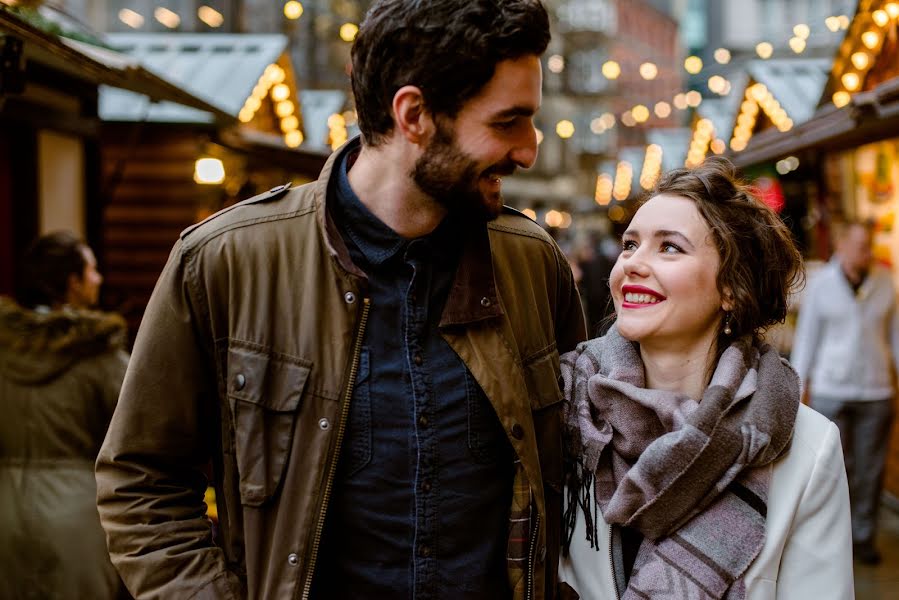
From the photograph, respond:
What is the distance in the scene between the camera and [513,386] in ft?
7.12

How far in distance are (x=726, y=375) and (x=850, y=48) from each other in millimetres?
6536

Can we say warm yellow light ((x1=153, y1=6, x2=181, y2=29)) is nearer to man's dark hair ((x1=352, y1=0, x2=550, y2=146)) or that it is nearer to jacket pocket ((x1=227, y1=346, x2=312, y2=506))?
man's dark hair ((x1=352, y1=0, x2=550, y2=146))

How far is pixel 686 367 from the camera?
248 cm

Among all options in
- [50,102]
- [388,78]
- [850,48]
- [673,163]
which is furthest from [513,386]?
[673,163]

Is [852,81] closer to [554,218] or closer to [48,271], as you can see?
[48,271]

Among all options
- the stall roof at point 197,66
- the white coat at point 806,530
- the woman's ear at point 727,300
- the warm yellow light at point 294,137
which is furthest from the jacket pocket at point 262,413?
the warm yellow light at point 294,137

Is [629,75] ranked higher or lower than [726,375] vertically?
higher

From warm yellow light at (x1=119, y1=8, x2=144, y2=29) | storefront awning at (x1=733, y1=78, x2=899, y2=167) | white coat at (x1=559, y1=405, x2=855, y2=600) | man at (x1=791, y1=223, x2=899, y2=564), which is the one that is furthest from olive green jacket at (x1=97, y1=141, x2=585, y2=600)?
warm yellow light at (x1=119, y1=8, x2=144, y2=29)

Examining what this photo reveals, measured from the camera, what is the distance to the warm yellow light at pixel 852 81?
7.74m

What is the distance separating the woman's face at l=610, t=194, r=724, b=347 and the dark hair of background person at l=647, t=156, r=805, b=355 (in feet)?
0.10

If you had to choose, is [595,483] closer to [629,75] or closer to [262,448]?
[262,448]

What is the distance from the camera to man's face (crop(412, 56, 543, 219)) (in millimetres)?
2031

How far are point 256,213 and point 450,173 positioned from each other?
0.46m

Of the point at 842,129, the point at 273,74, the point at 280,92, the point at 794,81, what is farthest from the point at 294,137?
the point at 842,129
